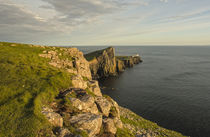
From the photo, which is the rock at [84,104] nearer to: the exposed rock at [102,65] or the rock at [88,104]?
the rock at [88,104]

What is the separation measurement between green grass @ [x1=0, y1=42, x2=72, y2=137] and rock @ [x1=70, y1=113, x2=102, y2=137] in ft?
11.9

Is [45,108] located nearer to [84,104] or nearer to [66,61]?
[84,104]

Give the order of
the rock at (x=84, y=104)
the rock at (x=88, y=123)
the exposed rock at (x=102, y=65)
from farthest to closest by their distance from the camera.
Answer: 1. the exposed rock at (x=102, y=65)
2. the rock at (x=84, y=104)
3. the rock at (x=88, y=123)

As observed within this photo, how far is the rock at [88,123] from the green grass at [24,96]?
3.62 m

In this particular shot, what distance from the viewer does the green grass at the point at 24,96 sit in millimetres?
11921

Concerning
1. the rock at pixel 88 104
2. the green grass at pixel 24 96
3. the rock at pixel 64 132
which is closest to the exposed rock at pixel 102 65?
the green grass at pixel 24 96

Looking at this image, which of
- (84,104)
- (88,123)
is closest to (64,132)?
(88,123)

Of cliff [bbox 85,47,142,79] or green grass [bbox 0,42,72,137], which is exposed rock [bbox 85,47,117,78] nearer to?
cliff [bbox 85,47,142,79]

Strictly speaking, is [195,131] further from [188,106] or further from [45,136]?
[45,136]

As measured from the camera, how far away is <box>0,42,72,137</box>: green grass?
39.1 feet

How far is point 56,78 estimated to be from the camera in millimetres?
22172

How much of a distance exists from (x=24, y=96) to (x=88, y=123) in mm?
9894

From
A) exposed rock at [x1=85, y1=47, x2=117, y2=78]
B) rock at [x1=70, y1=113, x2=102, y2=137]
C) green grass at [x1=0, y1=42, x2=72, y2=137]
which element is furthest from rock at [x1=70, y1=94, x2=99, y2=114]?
exposed rock at [x1=85, y1=47, x2=117, y2=78]

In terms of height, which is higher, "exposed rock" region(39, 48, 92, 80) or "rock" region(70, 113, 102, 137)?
"exposed rock" region(39, 48, 92, 80)
